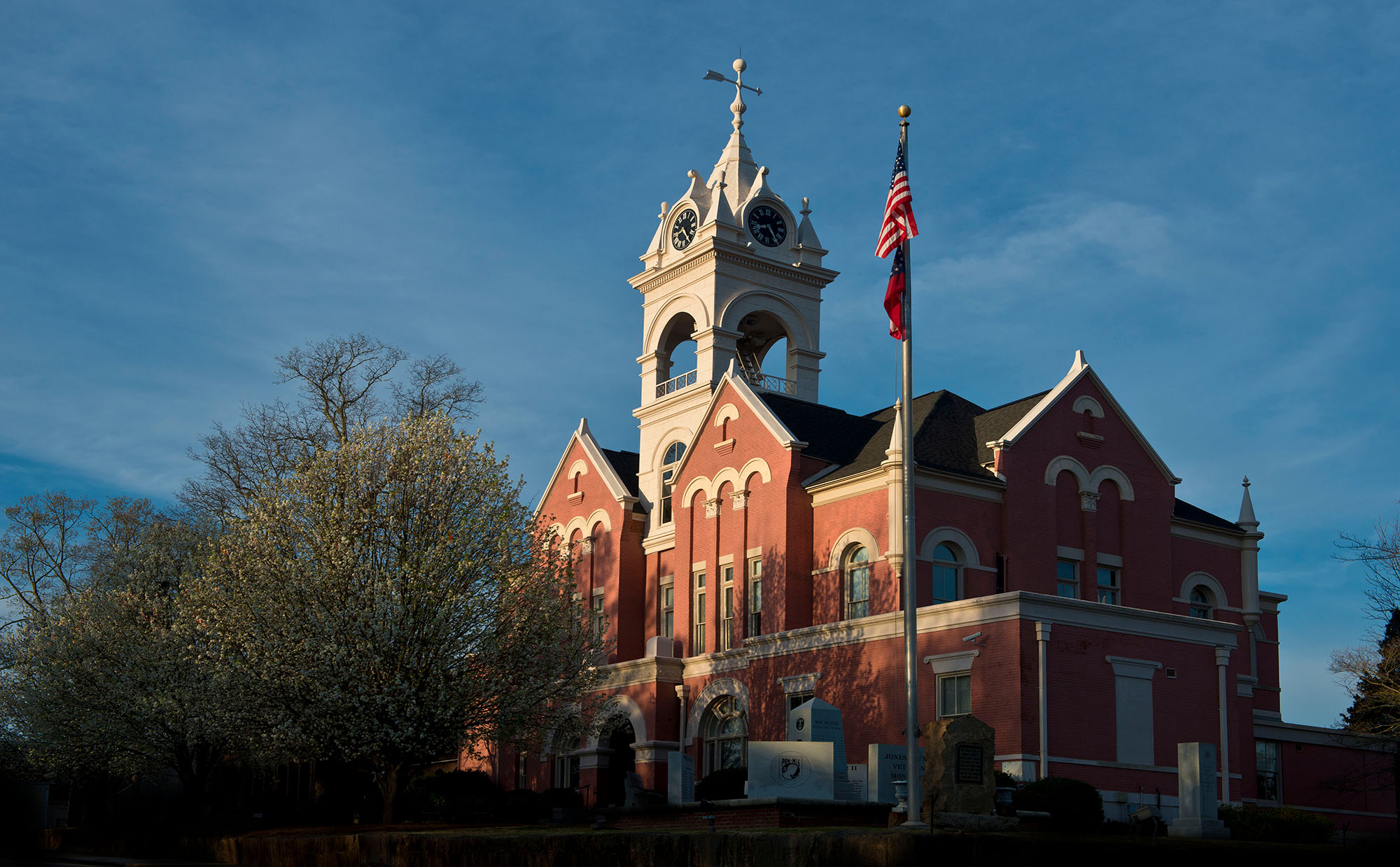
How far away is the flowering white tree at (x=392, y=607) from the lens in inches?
1350

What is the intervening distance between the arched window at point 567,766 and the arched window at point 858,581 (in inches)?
426

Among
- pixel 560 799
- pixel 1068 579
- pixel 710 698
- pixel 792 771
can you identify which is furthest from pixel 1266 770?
pixel 560 799

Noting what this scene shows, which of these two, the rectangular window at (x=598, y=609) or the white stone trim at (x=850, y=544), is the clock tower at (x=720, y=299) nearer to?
the rectangular window at (x=598, y=609)

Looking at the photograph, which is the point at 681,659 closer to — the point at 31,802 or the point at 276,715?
the point at 276,715

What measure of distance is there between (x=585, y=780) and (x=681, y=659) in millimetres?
5240

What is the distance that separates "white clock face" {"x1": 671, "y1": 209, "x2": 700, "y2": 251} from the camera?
2066 inches

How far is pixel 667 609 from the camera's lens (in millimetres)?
46812

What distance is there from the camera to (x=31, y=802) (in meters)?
4.88

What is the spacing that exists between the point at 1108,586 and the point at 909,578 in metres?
19.0

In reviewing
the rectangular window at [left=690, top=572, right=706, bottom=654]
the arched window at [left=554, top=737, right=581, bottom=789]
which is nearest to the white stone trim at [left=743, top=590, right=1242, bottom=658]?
the rectangular window at [left=690, top=572, right=706, bottom=654]

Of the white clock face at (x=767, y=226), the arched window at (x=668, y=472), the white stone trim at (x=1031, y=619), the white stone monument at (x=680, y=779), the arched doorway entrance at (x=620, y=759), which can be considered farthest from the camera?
the white clock face at (x=767, y=226)

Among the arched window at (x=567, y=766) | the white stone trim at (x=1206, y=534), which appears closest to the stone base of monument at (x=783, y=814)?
the arched window at (x=567, y=766)

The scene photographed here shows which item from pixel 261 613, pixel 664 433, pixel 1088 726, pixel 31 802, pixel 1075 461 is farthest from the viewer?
pixel 664 433

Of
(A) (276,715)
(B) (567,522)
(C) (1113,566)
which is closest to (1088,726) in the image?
(C) (1113,566)
